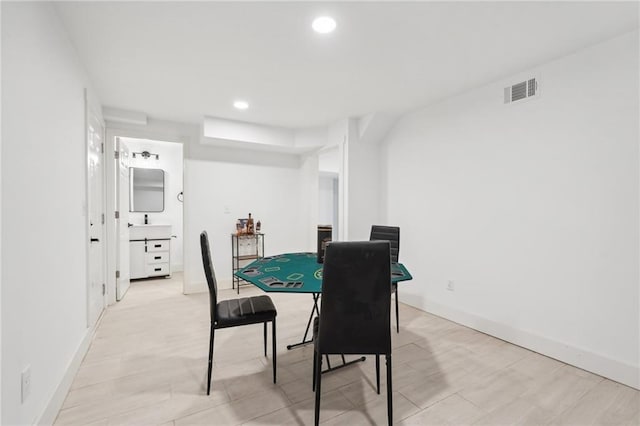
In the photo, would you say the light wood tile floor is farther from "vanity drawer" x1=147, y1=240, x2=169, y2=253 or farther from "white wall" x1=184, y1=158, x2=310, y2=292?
"vanity drawer" x1=147, y1=240, x2=169, y2=253

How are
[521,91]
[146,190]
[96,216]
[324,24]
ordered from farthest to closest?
[146,190], [96,216], [521,91], [324,24]

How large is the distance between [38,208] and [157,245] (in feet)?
13.1

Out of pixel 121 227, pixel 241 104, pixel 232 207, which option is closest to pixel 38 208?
pixel 241 104

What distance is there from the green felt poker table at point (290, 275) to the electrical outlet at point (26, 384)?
112 centimetres

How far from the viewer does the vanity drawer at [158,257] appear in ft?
16.9

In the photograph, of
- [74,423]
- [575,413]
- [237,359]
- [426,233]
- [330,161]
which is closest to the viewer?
[74,423]

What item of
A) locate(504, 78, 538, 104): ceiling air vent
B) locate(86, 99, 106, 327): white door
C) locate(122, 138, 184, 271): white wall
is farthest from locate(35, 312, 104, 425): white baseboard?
locate(504, 78, 538, 104): ceiling air vent

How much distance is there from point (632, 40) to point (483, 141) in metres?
1.19

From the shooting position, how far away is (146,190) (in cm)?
563

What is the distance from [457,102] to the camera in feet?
10.7

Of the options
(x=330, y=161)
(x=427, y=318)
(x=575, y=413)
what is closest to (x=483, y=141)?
(x=427, y=318)

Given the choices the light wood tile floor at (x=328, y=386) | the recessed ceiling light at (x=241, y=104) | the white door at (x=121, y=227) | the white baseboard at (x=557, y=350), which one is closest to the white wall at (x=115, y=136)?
the white door at (x=121, y=227)

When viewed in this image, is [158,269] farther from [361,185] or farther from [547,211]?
[547,211]

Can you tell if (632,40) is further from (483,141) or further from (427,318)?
(427,318)
